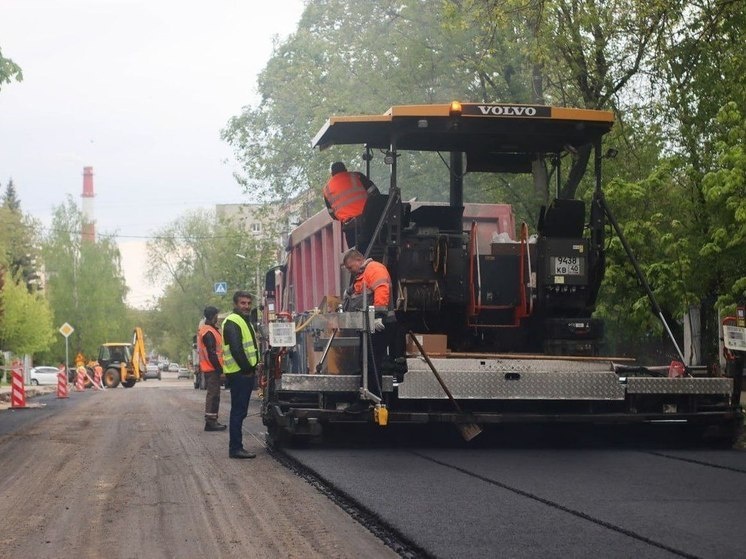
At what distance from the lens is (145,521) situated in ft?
26.2

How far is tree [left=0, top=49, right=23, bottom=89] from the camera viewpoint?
19328 millimetres

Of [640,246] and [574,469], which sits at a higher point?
[640,246]

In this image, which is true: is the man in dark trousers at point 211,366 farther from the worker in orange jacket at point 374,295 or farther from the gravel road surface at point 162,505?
the worker in orange jacket at point 374,295

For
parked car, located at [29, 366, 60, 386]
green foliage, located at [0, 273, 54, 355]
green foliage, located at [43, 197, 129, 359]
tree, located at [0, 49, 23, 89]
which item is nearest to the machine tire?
green foliage, located at [0, 273, 54, 355]

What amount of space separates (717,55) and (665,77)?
9.06ft

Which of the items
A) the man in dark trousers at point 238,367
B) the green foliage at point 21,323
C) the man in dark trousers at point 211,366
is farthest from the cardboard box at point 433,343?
the green foliage at point 21,323

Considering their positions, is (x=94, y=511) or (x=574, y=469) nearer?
(x=94, y=511)

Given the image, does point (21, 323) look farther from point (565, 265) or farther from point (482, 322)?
point (565, 265)

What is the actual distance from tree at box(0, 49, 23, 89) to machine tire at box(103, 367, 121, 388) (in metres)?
37.1

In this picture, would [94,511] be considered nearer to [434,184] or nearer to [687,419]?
[687,419]

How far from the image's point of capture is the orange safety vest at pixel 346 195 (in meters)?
12.7

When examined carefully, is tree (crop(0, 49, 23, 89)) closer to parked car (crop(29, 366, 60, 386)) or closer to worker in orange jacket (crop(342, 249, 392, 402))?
worker in orange jacket (crop(342, 249, 392, 402))

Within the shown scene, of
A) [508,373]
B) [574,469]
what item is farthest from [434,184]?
[574,469]

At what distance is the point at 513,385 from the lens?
1184cm
